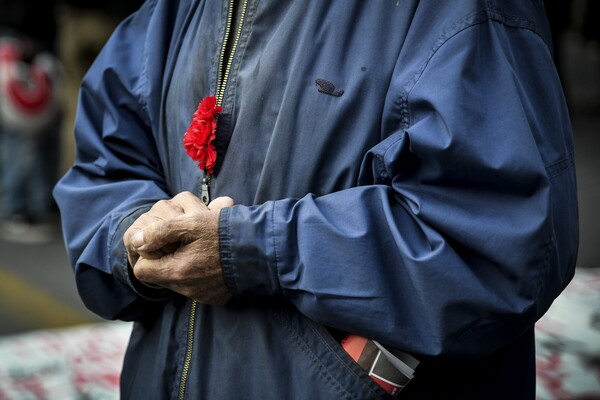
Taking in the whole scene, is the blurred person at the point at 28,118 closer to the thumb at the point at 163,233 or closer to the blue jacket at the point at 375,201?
the blue jacket at the point at 375,201

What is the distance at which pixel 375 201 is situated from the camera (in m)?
1.52

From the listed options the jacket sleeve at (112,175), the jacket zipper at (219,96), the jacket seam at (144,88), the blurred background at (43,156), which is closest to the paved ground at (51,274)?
the blurred background at (43,156)

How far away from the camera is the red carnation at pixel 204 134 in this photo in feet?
5.63

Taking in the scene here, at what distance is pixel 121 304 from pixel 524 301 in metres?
0.92

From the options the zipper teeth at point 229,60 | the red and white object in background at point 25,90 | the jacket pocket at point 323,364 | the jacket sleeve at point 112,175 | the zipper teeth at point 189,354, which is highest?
the zipper teeth at point 229,60

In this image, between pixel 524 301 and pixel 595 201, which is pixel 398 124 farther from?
pixel 595 201

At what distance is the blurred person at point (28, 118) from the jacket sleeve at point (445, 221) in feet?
19.3

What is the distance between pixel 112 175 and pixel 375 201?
73cm

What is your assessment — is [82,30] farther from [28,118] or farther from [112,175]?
[112,175]

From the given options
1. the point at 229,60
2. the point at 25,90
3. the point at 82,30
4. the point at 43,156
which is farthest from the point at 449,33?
the point at 82,30

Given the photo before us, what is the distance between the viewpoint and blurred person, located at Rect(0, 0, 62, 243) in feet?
22.7

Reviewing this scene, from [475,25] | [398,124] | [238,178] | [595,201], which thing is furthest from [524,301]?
[595,201]

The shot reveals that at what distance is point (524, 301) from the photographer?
56.8 inches

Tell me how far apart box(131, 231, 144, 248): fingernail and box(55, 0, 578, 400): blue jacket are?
128 millimetres
